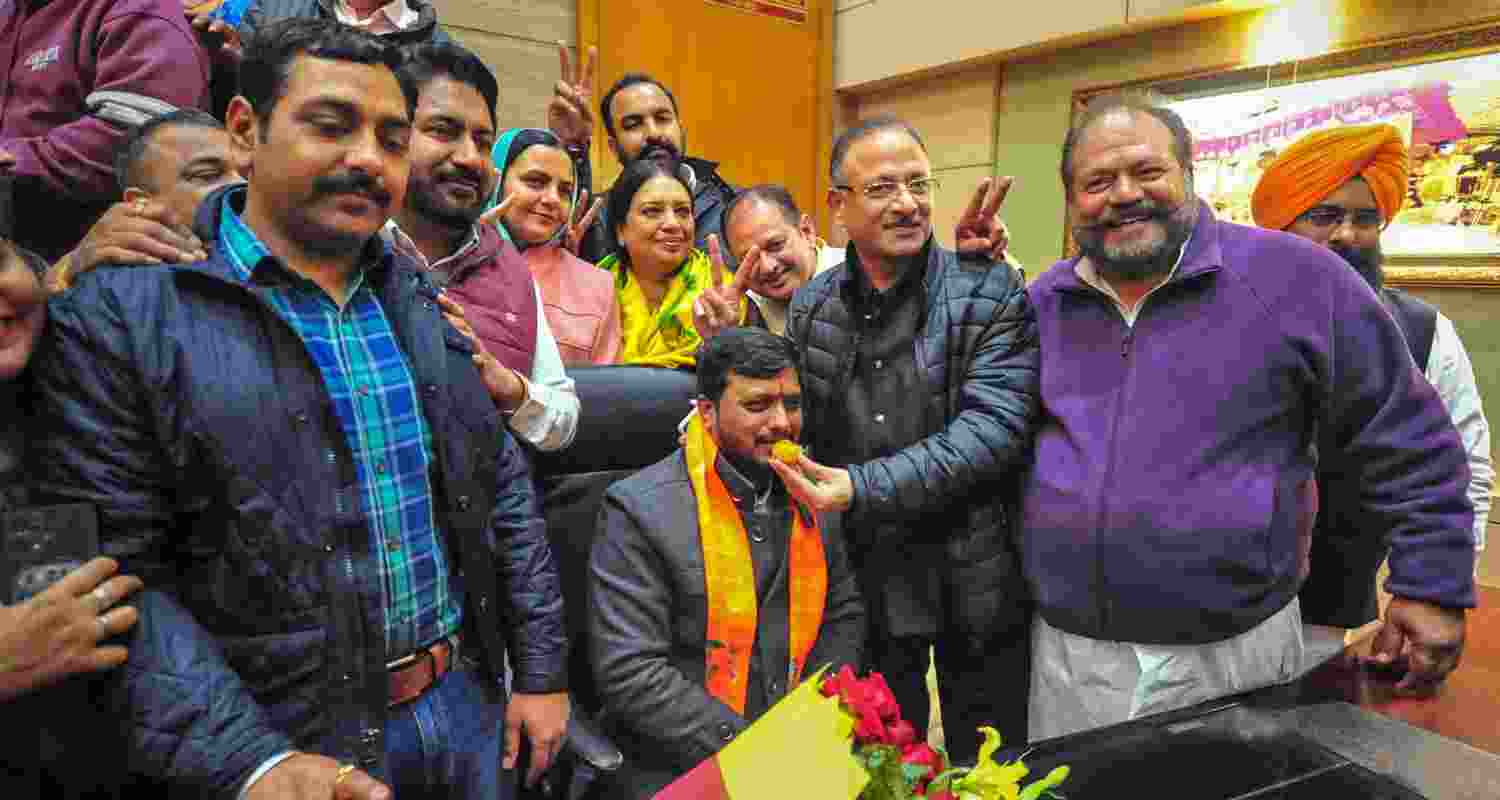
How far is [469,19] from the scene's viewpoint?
443 cm

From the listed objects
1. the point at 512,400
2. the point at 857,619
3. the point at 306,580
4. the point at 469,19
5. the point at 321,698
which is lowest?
the point at 857,619

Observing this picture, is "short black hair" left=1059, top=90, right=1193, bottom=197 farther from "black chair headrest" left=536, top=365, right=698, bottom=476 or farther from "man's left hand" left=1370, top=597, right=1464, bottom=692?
"black chair headrest" left=536, top=365, right=698, bottom=476

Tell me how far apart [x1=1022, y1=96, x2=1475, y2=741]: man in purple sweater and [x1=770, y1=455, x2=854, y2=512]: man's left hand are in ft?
1.24

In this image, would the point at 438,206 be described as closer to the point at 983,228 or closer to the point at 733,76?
the point at 983,228

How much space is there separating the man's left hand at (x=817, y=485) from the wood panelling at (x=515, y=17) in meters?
3.88

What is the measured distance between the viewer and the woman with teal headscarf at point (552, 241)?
2113mm

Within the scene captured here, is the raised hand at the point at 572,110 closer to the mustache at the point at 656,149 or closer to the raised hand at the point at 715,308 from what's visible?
the mustache at the point at 656,149

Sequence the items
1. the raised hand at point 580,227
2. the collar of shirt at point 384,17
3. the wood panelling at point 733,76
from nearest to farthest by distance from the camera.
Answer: the collar of shirt at point 384,17 → the raised hand at point 580,227 → the wood panelling at point 733,76

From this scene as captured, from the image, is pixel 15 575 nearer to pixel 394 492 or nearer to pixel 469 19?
pixel 394 492

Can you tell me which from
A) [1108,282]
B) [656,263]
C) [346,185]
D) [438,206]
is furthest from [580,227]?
[1108,282]

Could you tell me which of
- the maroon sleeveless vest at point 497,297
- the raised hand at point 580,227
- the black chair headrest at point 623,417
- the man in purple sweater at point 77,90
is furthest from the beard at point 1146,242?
the man in purple sweater at point 77,90

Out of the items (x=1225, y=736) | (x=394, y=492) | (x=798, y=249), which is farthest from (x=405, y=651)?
(x=798, y=249)

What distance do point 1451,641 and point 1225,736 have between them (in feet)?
1.75

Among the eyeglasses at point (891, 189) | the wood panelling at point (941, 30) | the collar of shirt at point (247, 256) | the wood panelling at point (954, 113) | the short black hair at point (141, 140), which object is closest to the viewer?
the collar of shirt at point (247, 256)
